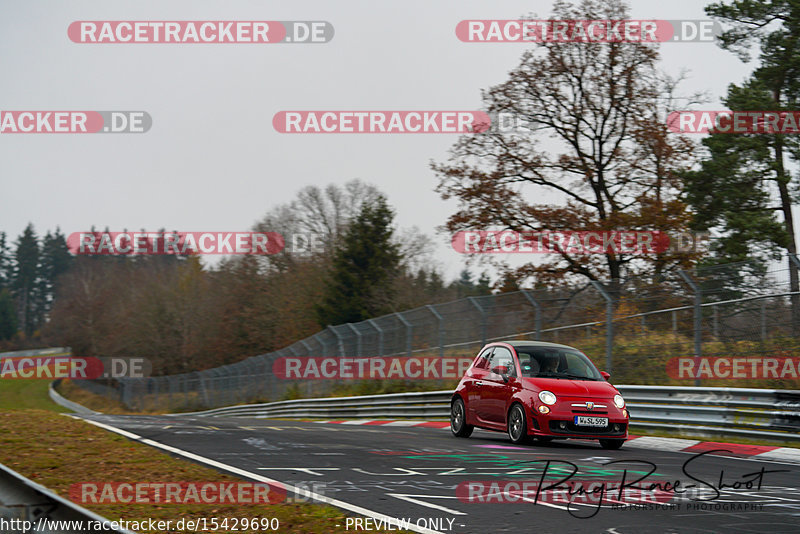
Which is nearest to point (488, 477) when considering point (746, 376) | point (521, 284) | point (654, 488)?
point (654, 488)

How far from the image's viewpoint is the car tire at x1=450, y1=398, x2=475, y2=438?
14844 mm

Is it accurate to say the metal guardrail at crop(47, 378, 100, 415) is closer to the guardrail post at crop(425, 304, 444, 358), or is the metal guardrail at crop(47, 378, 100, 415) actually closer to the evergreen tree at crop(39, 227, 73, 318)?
the guardrail post at crop(425, 304, 444, 358)

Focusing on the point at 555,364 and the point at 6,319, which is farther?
the point at 6,319

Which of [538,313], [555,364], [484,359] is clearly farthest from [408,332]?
→ [555,364]

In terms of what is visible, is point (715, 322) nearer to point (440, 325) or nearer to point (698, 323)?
point (698, 323)

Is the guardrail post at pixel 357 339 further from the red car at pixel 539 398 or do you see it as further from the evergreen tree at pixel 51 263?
the evergreen tree at pixel 51 263

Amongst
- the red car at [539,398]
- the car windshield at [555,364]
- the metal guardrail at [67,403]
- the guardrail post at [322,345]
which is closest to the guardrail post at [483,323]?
the red car at [539,398]

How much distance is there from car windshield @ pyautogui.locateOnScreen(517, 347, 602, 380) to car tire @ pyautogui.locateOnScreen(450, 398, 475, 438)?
5.51 feet

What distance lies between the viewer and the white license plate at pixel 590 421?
12586 mm

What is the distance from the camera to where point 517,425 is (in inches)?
513

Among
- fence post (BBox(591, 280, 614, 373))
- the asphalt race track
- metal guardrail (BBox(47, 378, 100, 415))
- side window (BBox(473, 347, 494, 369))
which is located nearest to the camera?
the asphalt race track

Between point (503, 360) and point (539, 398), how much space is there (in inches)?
62.4

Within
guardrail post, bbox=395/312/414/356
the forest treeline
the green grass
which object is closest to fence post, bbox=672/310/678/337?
guardrail post, bbox=395/312/414/356

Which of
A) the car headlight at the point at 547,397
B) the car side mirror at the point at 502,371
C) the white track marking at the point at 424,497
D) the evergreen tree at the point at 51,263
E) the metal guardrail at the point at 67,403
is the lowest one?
the metal guardrail at the point at 67,403
